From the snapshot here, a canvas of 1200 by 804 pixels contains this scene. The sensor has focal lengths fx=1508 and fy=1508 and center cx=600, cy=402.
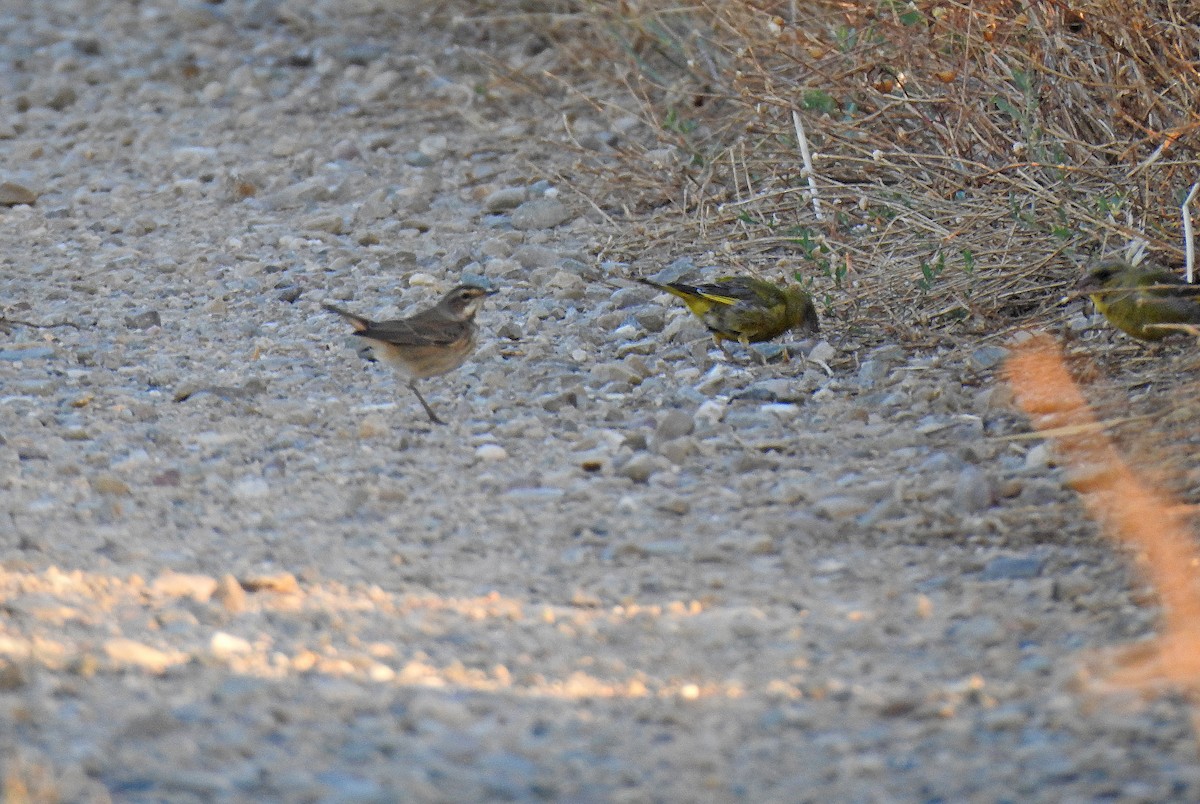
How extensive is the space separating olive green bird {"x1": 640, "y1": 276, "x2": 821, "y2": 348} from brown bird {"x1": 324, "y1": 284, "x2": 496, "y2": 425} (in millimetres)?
936

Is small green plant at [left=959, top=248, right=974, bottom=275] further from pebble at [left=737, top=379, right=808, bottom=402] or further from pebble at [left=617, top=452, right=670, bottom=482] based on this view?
pebble at [left=617, top=452, right=670, bottom=482]

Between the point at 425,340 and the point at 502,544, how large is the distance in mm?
1429

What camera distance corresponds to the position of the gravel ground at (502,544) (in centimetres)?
311

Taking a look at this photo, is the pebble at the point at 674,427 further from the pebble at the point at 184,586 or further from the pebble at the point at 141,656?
the pebble at the point at 141,656

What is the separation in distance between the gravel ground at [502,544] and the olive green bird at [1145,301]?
0.51 metres

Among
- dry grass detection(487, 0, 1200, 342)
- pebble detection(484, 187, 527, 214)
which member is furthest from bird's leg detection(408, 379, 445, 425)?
pebble detection(484, 187, 527, 214)

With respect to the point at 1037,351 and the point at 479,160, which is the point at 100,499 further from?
the point at 479,160

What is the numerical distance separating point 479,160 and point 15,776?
6004 mm

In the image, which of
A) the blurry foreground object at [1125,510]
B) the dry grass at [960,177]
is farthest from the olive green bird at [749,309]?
the blurry foreground object at [1125,510]

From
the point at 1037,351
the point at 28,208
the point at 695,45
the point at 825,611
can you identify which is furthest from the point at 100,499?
the point at 695,45

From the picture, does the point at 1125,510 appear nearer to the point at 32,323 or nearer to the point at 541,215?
the point at 541,215

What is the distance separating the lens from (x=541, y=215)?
24.9ft

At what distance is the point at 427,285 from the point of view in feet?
22.4

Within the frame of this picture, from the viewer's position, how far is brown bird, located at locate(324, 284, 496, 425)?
5.54 m
